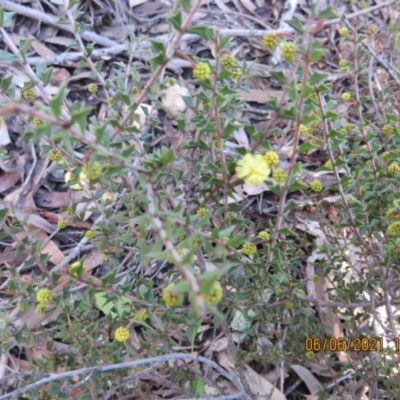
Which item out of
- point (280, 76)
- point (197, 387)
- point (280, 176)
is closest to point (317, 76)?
point (280, 76)

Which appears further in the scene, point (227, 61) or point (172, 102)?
point (172, 102)

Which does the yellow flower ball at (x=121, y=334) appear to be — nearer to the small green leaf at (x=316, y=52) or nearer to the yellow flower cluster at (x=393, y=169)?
the small green leaf at (x=316, y=52)

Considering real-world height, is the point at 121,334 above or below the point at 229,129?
below

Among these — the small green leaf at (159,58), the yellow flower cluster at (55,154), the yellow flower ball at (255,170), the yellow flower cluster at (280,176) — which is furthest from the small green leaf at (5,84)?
the yellow flower cluster at (280,176)

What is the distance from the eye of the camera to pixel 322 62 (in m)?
3.79

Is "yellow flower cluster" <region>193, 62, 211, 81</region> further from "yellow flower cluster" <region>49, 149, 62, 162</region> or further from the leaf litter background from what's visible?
the leaf litter background

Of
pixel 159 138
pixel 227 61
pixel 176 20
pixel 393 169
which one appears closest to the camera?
pixel 176 20

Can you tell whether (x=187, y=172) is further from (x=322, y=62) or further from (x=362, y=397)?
(x=322, y=62)

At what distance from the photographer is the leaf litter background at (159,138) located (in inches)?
101

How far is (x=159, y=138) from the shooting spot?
3.17 m

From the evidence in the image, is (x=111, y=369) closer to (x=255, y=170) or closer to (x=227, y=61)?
(x=255, y=170)
